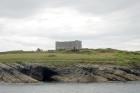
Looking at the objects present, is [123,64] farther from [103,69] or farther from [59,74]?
[59,74]

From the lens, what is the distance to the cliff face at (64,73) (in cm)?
17850

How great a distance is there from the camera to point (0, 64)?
183 meters

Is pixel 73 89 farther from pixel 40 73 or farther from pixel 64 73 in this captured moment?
pixel 40 73

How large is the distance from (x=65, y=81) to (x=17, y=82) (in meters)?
17.5

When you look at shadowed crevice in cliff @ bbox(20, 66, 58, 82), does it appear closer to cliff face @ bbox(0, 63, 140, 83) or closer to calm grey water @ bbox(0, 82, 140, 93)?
cliff face @ bbox(0, 63, 140, 83)

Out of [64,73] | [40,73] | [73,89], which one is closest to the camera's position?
[73,89]

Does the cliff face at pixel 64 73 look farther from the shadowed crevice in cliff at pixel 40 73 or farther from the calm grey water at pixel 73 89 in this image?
the calm grey water at pixel 73 89

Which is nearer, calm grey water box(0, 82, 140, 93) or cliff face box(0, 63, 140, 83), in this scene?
calm grey water box(0, 82, 140, 93)

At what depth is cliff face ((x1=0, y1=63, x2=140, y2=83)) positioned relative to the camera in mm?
178500

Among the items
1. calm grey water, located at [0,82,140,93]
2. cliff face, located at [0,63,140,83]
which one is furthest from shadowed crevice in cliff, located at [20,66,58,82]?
calm grey water, located at [0,82,140,93]

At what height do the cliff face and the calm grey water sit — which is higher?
the cliff face

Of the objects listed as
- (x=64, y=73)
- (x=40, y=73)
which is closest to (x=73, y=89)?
(x=64, y=73)

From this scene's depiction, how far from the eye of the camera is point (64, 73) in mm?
184000

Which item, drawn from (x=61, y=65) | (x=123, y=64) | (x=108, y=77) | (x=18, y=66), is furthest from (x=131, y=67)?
(x=18, y=66)
